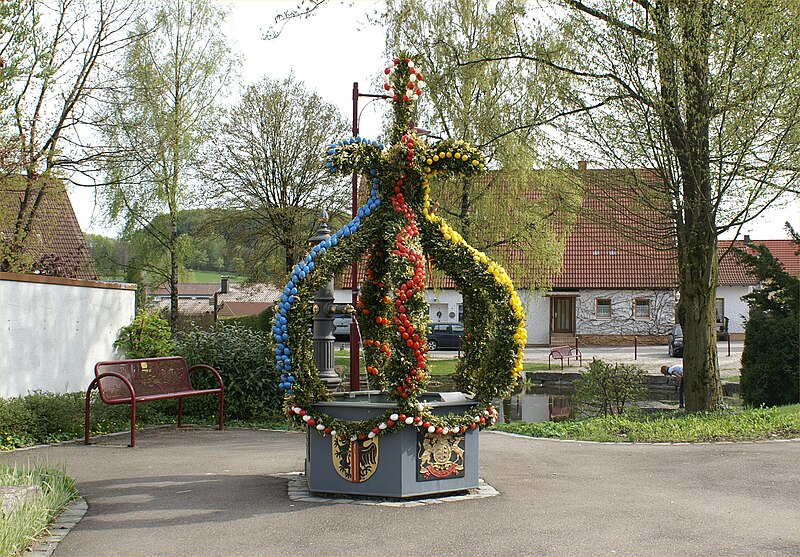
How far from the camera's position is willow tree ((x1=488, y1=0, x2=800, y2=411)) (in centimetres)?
1266

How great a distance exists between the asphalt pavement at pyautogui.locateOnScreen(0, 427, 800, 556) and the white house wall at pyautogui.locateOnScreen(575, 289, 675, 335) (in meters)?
33.8

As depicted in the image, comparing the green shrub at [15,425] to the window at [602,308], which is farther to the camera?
the window at [602,308]

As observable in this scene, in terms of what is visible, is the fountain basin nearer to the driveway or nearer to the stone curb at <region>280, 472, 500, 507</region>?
the stone curb at <region>280, 472, 500, 507</region>

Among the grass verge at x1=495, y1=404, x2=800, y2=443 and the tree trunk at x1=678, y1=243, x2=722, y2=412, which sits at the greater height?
the tree trunk at x1=678, y1=243, x2=722, y2=412

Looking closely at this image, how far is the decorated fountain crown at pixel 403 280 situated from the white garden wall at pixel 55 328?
631 centimetres

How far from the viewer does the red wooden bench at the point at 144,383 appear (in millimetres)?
10977

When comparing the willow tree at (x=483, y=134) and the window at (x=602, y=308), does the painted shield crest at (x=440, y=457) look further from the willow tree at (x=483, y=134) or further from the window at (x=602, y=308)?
the window at (x=602, y=308)

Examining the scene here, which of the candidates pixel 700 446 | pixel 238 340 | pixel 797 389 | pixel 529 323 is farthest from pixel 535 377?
pixel 529 323

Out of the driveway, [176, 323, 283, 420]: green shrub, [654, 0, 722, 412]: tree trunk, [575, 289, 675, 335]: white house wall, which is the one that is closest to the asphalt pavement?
[176, 323, 283, 420]: green shrub

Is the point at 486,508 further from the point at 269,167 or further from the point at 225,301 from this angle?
the point at 225,301

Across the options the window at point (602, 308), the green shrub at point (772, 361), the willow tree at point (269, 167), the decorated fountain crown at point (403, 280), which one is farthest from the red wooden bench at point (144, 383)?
the window at point (602, 308)

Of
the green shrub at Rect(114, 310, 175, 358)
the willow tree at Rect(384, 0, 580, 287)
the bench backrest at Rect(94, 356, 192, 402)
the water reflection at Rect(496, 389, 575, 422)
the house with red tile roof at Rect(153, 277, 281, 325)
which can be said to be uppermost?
the willow tree at Rect(384, 0, 580, 287)

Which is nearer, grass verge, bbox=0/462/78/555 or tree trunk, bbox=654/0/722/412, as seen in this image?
grass verge, bbox=0/462/78/555

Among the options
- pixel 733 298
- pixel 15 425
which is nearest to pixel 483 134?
pixel 15 425
